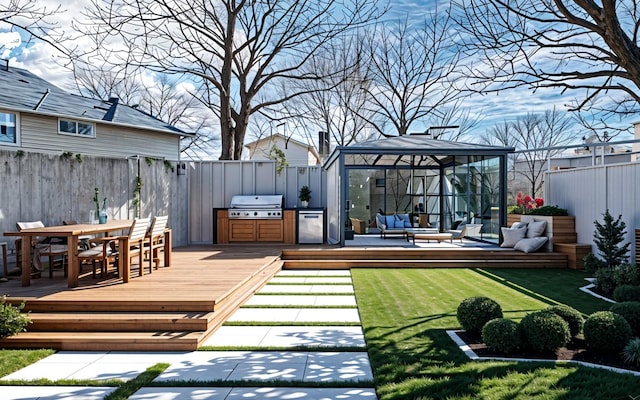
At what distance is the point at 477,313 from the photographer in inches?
181

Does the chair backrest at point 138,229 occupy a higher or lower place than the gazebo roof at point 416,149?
lower

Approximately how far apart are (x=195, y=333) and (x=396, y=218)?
9792 mm

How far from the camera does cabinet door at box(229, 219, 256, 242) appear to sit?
1228cm

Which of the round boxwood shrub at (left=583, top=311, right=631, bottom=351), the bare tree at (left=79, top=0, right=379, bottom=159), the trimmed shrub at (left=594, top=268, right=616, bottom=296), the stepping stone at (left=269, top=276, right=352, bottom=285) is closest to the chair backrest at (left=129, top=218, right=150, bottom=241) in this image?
the stepping stone at (left=269, top=276, right=352, bottom=285)

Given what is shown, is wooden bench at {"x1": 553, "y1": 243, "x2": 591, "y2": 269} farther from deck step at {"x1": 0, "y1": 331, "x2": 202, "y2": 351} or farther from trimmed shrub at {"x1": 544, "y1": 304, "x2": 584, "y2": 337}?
deck step at {"x1": 0, "y1": 331, "x2": 202, "y2": 351}

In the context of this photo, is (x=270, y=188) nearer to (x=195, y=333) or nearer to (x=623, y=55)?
(x=195, y=333)

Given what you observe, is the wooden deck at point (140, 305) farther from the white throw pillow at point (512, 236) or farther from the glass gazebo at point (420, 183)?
the white throw pillow at point (512, 236)

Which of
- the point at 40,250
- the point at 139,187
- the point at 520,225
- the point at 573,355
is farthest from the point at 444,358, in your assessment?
the point at 139,187

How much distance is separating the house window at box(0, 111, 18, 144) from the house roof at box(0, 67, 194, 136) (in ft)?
1.57

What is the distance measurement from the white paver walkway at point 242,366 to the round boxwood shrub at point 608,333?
2.05m

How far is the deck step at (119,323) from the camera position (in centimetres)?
493

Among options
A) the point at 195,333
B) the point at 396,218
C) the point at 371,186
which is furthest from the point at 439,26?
the point at 195,333

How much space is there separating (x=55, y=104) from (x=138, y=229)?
33.9ft

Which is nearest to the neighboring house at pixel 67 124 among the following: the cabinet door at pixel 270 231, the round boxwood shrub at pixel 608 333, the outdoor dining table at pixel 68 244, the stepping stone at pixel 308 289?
the cabinet door at pixel 270 231
